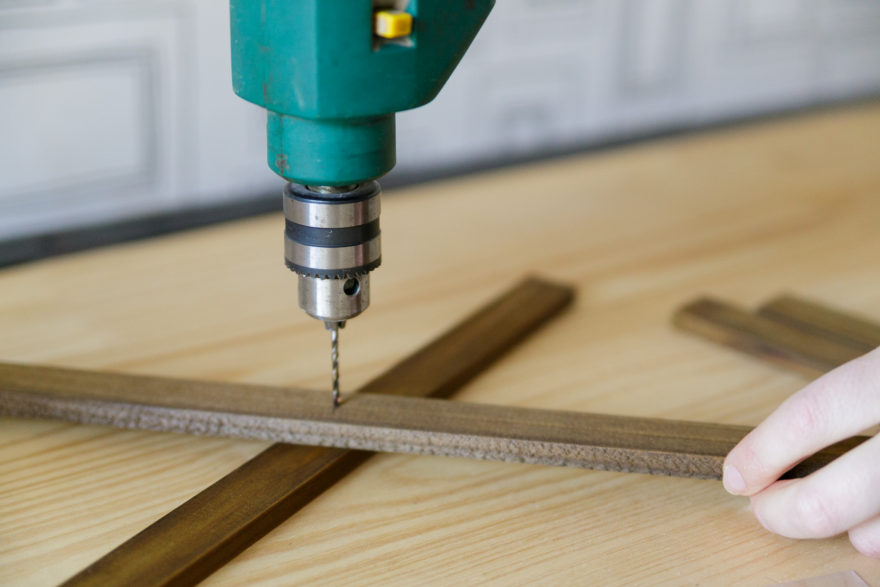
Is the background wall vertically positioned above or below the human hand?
above

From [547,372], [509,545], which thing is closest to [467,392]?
[547,372]

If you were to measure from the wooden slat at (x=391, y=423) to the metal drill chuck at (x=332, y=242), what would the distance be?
90mm

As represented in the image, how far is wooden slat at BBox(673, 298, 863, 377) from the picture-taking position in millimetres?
771

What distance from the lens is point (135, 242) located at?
3.34ft

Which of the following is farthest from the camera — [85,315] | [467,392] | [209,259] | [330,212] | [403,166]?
[403,166]

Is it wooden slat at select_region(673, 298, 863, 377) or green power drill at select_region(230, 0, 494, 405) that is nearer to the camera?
green power drill at select_region(230, 0, 494, 405)

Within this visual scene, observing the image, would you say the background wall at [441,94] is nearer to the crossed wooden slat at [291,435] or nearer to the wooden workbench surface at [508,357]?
the wooden workbench surface at [508,357]

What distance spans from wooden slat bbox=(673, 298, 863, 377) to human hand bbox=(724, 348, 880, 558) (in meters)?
0.21

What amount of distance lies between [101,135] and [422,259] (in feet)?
1.35

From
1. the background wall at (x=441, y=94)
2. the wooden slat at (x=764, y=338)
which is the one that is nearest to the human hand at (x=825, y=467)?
the wooden slat at (x=764, y=338)

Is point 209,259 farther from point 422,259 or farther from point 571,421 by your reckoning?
point 571,421

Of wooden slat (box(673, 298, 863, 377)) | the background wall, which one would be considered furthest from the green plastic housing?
the background wall

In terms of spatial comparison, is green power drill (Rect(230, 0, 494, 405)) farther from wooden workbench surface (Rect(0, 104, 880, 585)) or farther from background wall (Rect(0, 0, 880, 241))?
background wall (Rect(0, 0, 880, 241))

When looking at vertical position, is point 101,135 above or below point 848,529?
above
